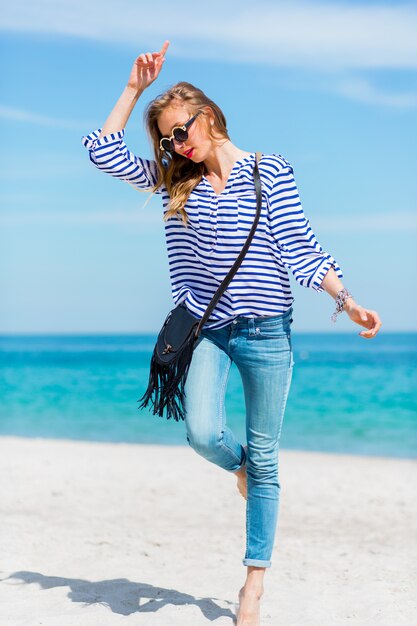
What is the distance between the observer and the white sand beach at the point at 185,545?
14.0 feet

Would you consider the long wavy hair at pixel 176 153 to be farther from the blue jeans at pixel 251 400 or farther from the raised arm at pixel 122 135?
the blue jeans at pixel 251 400

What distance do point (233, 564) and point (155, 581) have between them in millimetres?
656

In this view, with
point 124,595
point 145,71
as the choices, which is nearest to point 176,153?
point 145,71

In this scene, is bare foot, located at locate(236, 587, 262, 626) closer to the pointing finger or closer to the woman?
the woman

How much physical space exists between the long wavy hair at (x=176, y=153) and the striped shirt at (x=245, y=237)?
5cm

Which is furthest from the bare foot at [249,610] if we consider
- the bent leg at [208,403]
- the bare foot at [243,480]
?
the bent leg at [208,403]

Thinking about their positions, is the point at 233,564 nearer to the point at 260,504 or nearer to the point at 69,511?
the point at 260,504

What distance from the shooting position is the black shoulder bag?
147 inches

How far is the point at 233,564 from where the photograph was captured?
210 inches

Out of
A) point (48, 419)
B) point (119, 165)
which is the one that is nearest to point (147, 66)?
point (119, 165)

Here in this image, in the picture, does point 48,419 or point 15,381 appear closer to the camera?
point 48,419

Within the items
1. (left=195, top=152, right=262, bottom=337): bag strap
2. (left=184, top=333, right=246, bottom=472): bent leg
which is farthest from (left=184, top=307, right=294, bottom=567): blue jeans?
(left=195, top=152, right=262, bottom=337): bag strap

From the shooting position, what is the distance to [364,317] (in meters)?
3.46

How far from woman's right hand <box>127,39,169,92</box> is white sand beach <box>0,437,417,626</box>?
95.6 inches
